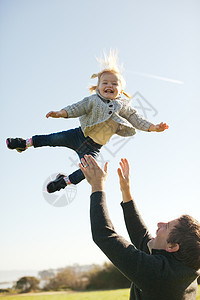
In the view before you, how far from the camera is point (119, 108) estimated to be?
4203 mm

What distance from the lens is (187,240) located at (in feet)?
8.02

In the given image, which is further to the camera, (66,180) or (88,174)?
(66,180)

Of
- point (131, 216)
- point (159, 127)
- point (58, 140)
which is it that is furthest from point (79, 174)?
point (131, 216)

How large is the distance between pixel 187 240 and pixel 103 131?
2.14 meters

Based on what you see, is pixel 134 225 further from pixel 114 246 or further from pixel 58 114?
pixel 58 114

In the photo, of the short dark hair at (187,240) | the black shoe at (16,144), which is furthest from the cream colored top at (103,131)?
the short dark hair at (187,240)

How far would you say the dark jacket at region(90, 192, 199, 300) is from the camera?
7.44ft

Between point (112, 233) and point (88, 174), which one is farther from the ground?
point (88, 174)

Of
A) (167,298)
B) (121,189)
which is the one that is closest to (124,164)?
(121,189)

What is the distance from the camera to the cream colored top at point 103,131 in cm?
420

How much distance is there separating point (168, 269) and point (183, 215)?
1.62 ft

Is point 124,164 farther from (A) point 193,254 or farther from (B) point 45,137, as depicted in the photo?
(B) point 45,137

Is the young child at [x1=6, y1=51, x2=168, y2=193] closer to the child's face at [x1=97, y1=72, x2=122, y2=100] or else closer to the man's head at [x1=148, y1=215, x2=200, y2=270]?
the child's face at [x1=97, y1=72, x2=122, y2=100]

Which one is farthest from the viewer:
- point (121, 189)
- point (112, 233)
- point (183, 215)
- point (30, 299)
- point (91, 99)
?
point (30, 299)
